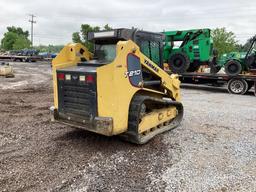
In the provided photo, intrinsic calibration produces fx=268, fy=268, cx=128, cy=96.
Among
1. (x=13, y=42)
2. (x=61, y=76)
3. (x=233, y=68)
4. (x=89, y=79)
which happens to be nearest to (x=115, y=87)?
(x=89, y=79)

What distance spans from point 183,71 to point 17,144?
35.6 ft

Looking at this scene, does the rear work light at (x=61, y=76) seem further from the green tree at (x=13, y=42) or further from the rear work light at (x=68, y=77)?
the green tree at (x=13, y=42)

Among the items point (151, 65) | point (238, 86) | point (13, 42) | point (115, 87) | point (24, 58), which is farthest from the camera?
point (13, 42)

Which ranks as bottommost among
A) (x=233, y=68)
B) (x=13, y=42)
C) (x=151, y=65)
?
(x=233, y=68)

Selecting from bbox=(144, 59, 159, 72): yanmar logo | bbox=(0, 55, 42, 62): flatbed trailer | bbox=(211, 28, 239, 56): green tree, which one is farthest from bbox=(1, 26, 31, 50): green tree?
bbox=(144, 59, 159, 72): yanmar logo

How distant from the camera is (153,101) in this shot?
5.49 meters

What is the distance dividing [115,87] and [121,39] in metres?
1.25

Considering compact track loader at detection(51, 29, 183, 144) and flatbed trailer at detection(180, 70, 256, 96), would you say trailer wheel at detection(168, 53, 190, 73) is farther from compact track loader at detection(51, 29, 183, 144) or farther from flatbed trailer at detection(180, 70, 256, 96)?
compact track loader at detection(51, 29, 183, 144)

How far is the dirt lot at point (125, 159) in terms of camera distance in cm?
369

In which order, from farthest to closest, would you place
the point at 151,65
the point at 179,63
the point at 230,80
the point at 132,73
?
1. the point at 179,63
2. the point at 230,80
3. the point at 151,65
4. the point at 132,73

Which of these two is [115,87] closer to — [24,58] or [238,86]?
[238,86]

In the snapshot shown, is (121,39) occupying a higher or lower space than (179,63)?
higher

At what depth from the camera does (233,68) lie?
12992 mm

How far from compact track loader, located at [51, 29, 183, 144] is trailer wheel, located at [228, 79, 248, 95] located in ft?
25.4
